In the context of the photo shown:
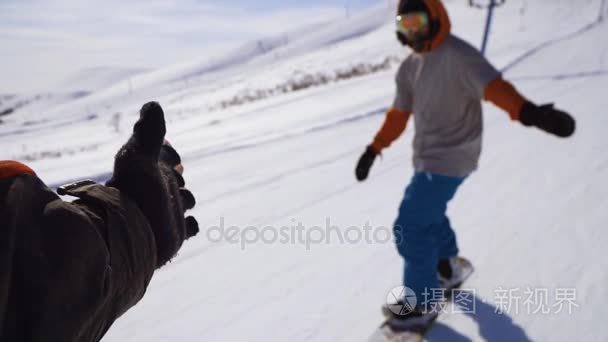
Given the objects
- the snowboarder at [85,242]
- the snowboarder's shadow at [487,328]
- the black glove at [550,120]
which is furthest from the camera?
the snowboarder's shadow at [487,328]

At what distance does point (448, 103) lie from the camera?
1.91 m

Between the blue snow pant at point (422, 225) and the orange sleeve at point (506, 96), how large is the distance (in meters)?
0.45

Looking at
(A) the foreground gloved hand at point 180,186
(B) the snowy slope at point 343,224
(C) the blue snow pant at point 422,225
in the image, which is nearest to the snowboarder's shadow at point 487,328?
(B) the snowy slope at point 343,224

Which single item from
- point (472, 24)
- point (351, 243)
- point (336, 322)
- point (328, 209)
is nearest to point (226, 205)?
point (328, 209)

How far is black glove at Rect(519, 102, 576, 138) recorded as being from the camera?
1543mm

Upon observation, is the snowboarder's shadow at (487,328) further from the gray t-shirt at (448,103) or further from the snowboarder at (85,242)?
the snowboarder at (85,242)

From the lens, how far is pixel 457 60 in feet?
5.95

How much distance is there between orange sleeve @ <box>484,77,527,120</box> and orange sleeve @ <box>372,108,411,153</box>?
57 cm

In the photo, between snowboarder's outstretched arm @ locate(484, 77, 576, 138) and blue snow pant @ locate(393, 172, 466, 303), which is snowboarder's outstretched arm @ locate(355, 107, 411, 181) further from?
snowboarder's outstretched arm @ locate(484, 77, 576, 138)

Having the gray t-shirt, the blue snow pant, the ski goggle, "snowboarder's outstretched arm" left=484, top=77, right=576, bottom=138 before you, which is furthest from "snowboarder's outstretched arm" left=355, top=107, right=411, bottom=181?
"snowboarder's outstretched arm" left=484, top=77, right=576, bottom=138

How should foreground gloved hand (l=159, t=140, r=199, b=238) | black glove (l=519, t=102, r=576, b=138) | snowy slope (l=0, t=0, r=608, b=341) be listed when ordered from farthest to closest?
snowy slope (l=0, t=0, r=608, b=341) < black glove (l=519, t=102, r=576, b=138) < foreground gloved hand (l=159, t=140, r=199, b=238)

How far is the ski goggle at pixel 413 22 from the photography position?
182 centimetres

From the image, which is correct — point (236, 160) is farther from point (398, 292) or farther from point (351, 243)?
point (398, 292)

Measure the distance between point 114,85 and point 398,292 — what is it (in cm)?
3669
